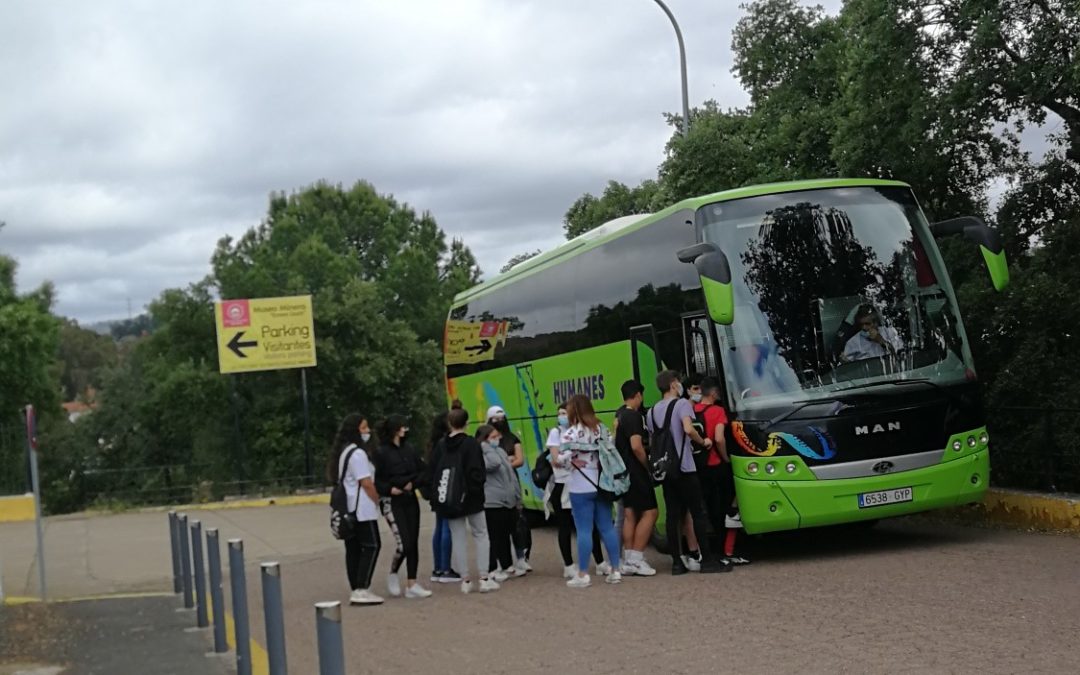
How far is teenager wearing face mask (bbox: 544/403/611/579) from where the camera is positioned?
12.9 metres

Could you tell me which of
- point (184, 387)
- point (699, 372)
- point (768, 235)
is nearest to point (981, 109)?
point (768, 235)

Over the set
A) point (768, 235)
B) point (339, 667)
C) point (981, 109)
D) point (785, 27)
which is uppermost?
point (785, 27)

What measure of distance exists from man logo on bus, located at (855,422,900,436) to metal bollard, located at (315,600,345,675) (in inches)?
336

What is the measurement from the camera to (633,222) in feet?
53.0

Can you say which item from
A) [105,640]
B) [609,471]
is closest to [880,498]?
[609,471]

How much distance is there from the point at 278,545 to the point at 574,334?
724cm

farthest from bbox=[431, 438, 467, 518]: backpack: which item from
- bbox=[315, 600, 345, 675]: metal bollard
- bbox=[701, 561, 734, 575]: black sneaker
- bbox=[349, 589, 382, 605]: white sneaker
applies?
bbox=[315, 600, 345, 675]: metal bollard

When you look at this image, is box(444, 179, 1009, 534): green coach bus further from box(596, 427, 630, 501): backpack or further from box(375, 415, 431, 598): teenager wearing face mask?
box(375, 415, 431, 598): teenager wearing face mask

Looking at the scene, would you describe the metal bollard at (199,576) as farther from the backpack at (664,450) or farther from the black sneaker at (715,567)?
the black sneaker at (715,567)

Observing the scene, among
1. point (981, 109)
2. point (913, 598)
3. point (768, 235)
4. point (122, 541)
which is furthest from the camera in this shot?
point (122, 541)

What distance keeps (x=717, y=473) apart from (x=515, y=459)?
214 centimetres

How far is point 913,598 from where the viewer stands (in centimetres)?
1039

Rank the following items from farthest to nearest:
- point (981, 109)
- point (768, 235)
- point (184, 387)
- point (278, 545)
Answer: point (184, 387)
point (278, 545)
point (981, 109)
point (768, 235)

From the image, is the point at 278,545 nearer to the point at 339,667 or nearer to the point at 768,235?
the point at 768,235
